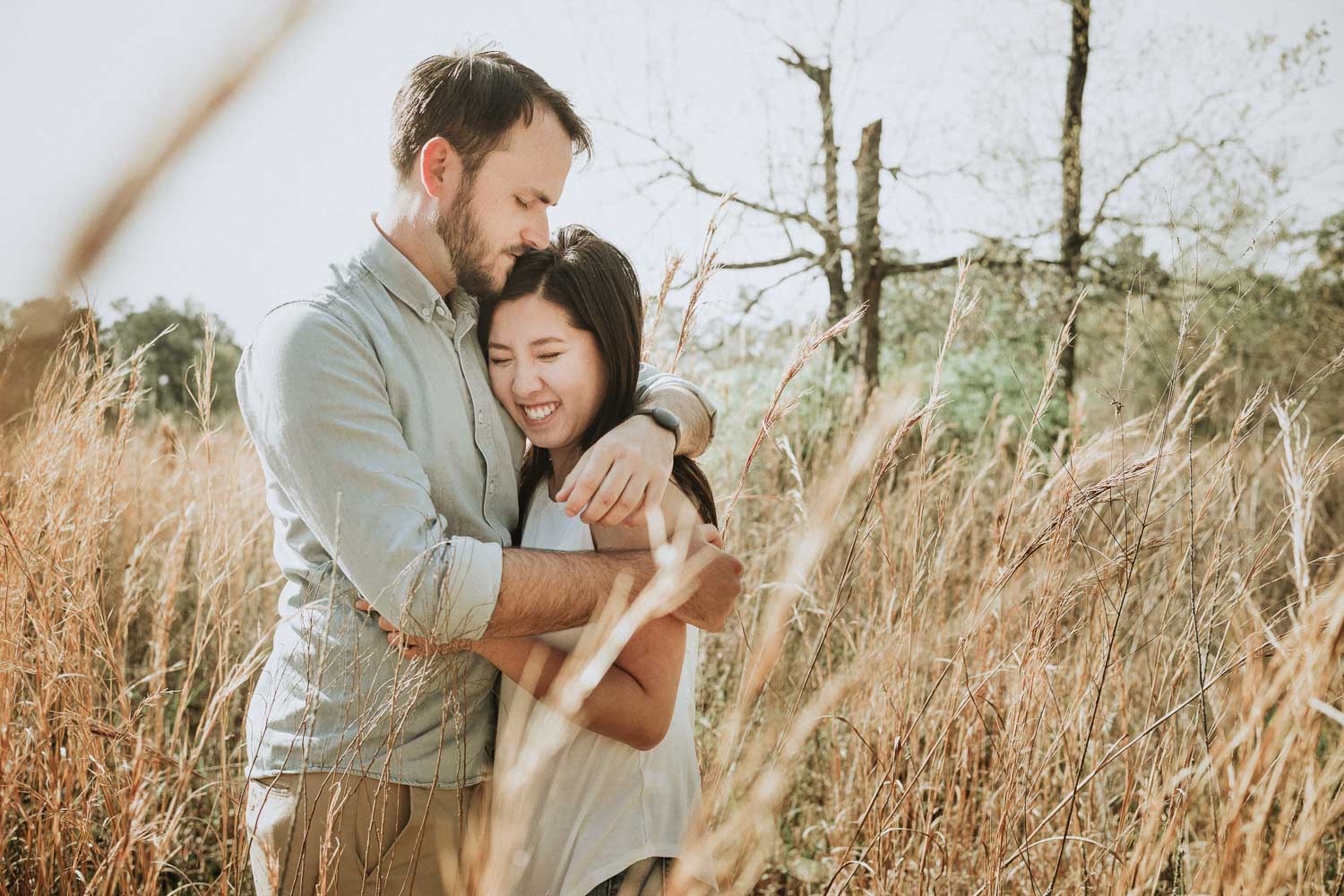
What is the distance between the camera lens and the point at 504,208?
5.92ft

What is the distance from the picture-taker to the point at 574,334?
6.10 ft

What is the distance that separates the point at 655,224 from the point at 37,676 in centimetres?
512

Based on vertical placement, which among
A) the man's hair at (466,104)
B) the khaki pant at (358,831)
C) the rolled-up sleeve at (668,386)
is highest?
Answer: the man's hair at (466,104)

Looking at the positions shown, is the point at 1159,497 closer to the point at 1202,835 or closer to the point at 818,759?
the point at 1202,835

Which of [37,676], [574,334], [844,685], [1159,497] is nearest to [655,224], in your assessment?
[1159,497]

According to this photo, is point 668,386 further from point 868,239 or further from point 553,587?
point 868,239

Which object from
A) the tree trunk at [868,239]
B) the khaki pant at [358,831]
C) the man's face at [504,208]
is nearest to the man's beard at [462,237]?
the man's face at [504,208]

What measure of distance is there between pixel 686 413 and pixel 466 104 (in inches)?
29.5

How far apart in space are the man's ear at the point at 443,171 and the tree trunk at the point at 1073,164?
230 inches

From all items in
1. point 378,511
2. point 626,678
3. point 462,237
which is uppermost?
point 462,237

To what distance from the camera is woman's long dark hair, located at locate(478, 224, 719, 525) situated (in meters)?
1.86

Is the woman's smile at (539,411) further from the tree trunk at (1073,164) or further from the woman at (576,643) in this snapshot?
the tree trunk at (1073,164)

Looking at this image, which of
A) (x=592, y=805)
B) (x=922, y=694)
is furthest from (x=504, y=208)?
(x=922, y=694)

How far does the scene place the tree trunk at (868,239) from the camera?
20.6 feet
